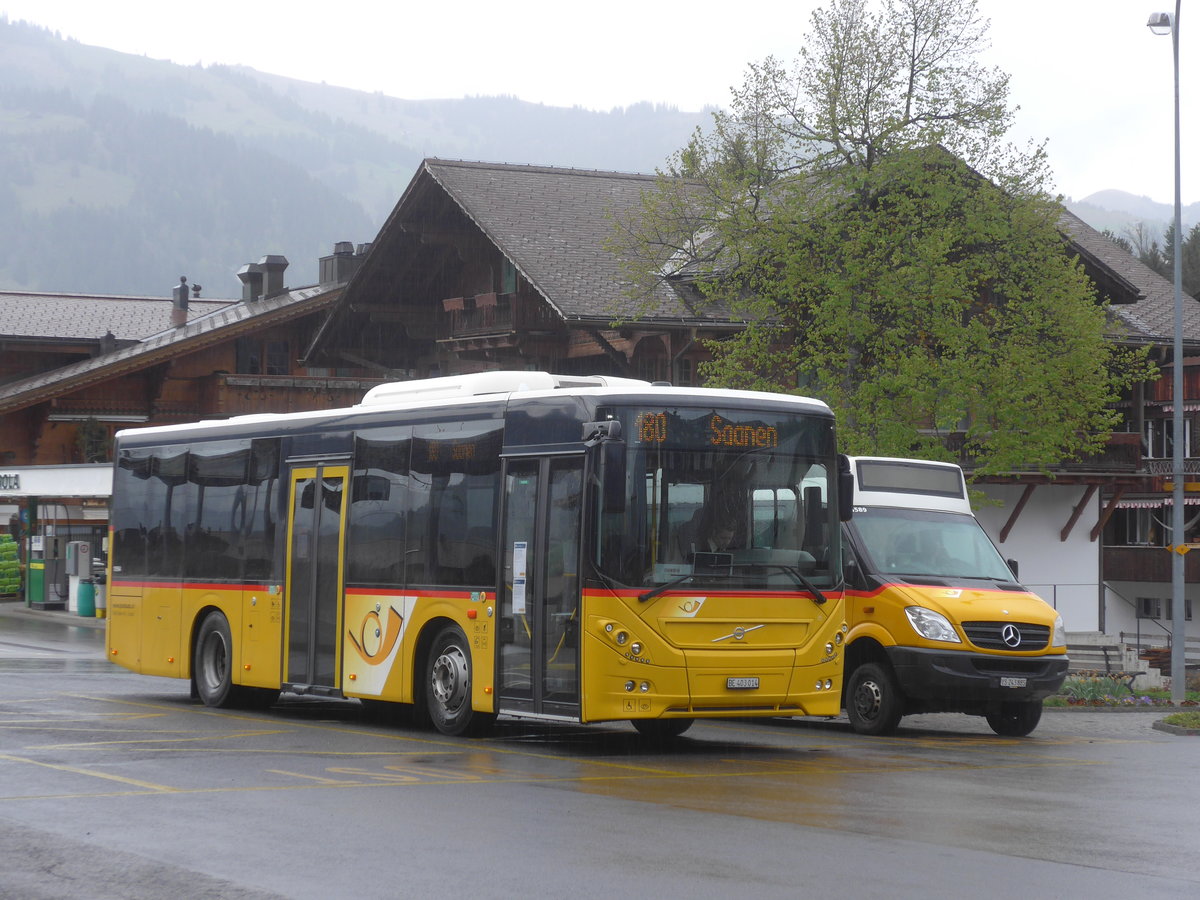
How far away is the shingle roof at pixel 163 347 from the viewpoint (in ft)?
164

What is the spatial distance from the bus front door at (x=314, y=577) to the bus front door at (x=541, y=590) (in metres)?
2.78

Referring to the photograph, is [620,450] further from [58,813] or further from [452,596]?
[58,813]

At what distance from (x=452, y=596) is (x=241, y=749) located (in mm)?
2370

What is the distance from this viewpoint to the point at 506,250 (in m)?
34.9

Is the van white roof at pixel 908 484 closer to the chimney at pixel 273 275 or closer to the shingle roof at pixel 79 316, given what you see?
the shingle roof at pixel 79 316

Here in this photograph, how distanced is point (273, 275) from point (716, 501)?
48645 millimetres

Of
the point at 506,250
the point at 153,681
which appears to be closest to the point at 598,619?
the point at 153,681

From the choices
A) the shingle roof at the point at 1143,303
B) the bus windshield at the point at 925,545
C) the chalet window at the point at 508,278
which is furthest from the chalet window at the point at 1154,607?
the bus windshield at the point at 925,545

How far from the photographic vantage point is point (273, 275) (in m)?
61.1

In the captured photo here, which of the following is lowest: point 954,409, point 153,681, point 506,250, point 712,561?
point 153,681

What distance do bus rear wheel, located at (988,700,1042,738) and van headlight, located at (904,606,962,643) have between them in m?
1.25

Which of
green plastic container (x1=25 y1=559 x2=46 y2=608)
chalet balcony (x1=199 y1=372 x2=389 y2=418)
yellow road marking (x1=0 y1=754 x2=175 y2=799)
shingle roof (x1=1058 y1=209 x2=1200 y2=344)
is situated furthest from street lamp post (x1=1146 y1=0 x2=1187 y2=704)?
green plastic container (x1=25 y1=559 x2=46 y2=608)

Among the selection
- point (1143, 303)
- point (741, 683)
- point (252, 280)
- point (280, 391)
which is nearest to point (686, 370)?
point (1143, 303)

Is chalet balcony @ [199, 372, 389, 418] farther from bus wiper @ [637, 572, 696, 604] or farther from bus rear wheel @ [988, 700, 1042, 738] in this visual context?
bus wiper @ [637, 572, 696, 604]
